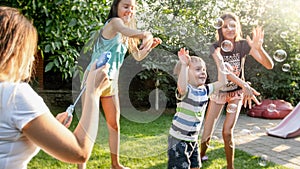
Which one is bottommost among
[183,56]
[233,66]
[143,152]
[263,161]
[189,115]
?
[263,161]

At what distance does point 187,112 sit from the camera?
7.64 ft

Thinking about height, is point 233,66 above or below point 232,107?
above

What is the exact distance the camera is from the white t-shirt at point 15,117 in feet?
3.58

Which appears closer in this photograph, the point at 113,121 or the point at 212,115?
the point at 113,121

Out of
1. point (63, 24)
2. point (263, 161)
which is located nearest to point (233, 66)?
point (263, 161)

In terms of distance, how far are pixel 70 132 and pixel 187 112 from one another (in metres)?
1.25

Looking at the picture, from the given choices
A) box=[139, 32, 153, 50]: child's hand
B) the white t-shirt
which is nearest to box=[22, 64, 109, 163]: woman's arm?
the white t-shirt

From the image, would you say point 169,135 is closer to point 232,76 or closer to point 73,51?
point 232,76

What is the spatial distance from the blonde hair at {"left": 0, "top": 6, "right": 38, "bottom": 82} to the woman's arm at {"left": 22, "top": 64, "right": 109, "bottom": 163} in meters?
0.18

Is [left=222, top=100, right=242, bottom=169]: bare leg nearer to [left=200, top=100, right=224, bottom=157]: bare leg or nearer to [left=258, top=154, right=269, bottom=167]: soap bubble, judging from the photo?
[left=200, top=100, right=224, bottom=157]: bare leg

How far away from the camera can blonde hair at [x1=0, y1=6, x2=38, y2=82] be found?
3.73 ft

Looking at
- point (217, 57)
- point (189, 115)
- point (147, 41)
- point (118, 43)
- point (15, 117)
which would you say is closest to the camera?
point (15, 117)

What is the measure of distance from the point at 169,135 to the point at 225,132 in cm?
61

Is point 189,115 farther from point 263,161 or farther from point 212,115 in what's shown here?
point 263,161
